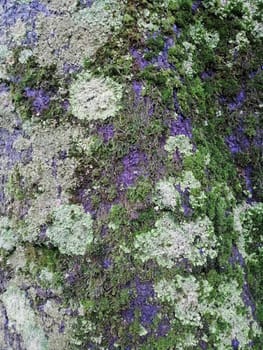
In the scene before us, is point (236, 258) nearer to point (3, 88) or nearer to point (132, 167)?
point (132, 167)

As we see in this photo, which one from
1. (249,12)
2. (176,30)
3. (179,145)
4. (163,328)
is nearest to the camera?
(163,328)

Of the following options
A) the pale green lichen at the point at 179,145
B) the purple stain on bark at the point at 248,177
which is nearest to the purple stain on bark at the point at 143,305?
the pale green lichen at the point at 179,145

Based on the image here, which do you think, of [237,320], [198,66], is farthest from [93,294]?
[198,66]

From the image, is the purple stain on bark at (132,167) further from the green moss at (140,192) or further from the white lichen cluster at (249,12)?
the white lichen cluster at (249,12)

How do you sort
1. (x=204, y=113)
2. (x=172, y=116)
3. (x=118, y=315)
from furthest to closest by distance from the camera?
(x=204, y=113), (x=172, y=116), (x=118, y=315)

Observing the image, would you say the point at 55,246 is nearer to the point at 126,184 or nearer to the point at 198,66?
the point at 126,184

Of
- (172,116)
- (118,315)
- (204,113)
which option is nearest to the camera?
(118,315)

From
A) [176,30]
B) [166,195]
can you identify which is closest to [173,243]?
[166,195]
